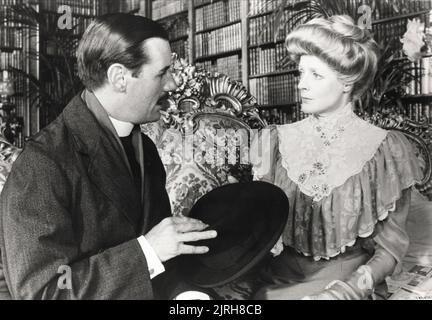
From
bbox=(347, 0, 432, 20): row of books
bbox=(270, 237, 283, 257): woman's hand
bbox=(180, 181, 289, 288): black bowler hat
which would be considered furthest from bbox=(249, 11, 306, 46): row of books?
bbox=(270, 237, 283, 257): woman's hand

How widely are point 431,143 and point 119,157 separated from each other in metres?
1.05

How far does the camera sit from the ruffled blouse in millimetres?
1620

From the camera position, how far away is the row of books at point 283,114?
1792 mm

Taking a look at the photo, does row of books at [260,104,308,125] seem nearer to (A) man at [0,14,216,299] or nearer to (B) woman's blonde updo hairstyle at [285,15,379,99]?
(B) woman's blonde updo hairstyle at [285,15,379,99]

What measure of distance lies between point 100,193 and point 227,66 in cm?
91

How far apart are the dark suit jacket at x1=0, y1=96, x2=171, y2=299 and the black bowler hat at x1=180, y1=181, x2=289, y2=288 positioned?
0.18 m

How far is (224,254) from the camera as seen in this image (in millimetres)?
1540

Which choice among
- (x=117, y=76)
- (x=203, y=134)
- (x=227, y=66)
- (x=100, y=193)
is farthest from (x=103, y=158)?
(x=227, y=66)

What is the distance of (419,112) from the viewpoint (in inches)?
71.6

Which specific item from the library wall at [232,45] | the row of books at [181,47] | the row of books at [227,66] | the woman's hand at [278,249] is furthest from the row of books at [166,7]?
the woman's hand at [278,249]

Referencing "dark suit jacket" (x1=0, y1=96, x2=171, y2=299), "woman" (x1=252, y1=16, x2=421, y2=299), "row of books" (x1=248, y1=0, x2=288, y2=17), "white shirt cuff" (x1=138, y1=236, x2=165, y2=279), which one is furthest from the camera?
"row of books" (x1=248, y1=0, x2=288, y2=17)

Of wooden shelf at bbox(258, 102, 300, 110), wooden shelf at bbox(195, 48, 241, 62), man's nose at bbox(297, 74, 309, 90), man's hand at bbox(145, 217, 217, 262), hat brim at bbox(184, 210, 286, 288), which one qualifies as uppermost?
wooden shelf at bbox(195, 48, 241, 62)

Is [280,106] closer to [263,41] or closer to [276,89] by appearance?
[276,89]
